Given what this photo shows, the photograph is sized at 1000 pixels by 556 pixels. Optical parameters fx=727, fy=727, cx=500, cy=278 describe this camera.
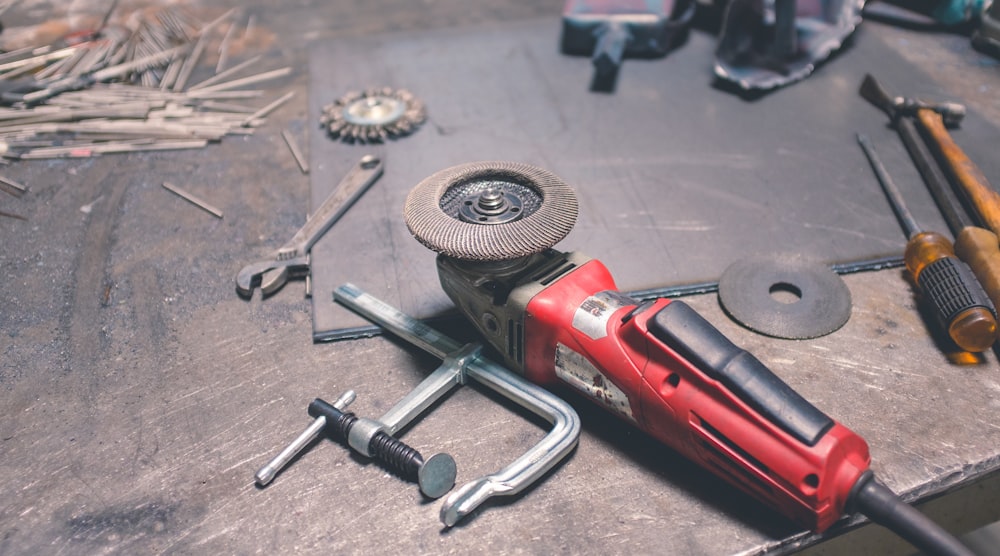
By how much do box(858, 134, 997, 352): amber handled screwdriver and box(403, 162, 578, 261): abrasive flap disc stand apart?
97 centimetres

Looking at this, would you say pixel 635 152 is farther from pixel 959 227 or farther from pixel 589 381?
pixel 589 381

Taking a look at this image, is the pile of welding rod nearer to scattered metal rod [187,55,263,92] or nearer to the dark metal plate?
scattered metal rod [187,55,263,92]

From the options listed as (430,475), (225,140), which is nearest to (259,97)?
(225,140)

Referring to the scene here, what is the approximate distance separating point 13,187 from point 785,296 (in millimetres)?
2570

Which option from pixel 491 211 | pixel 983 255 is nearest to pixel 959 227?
pixel 983 255

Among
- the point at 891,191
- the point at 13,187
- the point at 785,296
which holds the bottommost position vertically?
the point at 13,187

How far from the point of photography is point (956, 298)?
1772 mm

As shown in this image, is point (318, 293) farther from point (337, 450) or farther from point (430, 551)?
point (430, 551)

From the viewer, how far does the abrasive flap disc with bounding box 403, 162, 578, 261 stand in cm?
151

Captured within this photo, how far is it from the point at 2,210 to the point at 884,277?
2.80 metres

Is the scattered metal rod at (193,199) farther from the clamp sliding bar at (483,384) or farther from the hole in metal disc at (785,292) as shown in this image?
the hole in metal disc at (785,292)

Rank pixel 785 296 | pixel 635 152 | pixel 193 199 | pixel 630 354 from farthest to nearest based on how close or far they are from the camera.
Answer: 1. pixel 635 152
2. pixel 193 199
3. pixel 785 296
4. pixel 630 354

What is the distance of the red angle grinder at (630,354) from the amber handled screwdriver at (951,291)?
2.06 ft

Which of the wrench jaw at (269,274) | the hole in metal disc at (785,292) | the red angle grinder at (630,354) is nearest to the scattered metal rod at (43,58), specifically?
the wrench jaw at (269,274)
